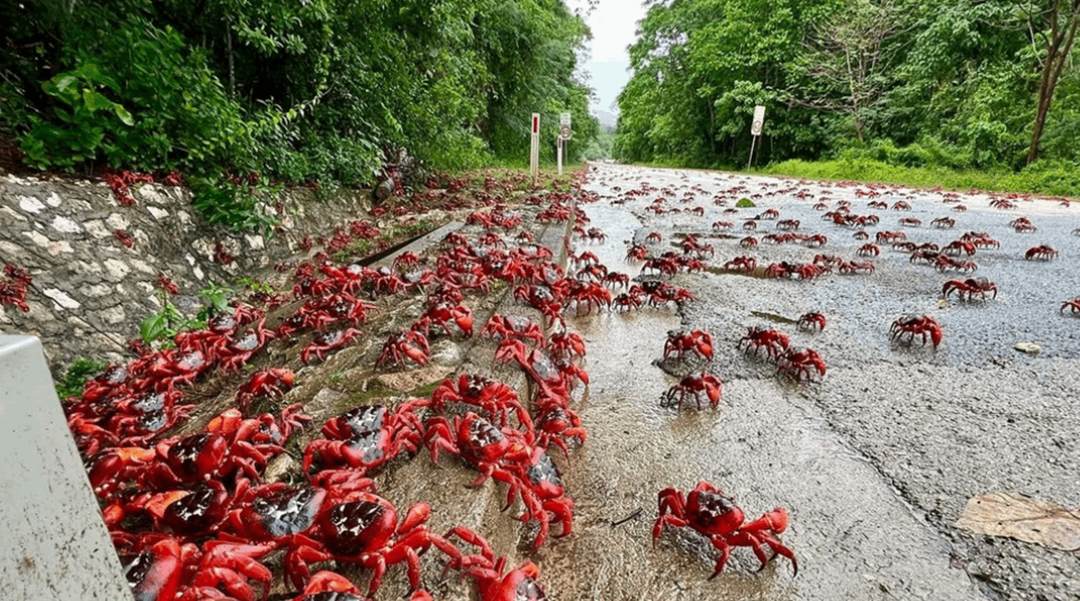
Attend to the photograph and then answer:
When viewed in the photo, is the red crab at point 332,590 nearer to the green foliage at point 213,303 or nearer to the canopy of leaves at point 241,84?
the green foliage at point 213,303

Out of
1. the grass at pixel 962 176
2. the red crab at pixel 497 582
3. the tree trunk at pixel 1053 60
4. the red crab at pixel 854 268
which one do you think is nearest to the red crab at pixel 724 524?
the red crab at pixel 497 582

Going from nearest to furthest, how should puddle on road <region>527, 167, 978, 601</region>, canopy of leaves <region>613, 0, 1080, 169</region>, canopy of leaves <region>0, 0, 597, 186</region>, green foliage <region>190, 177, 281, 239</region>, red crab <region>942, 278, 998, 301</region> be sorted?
puddle on road <region>527, 167, 978, 601</region> → red crab <region>942, 278, 998, 301</region> → canopy of leaves <region>0, 0, 597, 186</region> → green foliage <region>190, 177, 281, 239</region> → canopy of leaves <region>613, 0, 1080, 169</region>

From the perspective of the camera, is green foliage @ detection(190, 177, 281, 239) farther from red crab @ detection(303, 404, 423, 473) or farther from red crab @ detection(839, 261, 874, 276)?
red crab @ detection(839, 261, 874, 276)

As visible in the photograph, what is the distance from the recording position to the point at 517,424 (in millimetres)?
1985

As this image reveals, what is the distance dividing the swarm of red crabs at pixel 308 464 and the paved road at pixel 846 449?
24 centimetres

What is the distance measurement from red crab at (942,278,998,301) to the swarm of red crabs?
3.08 meters

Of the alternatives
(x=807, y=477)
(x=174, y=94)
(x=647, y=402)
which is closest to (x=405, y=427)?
(x=647, y=402)

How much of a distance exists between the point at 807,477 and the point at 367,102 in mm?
7621

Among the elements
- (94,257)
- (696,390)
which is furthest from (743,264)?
(94,257)

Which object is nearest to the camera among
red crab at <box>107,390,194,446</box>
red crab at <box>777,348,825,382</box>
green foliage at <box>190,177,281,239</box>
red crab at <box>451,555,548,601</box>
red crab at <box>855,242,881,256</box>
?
red crab at <box>451,555,548,601</box>

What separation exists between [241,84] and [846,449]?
7.69 metres

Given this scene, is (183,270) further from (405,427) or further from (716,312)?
(716,312)

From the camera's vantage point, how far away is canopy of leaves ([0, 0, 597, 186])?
3.95 metres

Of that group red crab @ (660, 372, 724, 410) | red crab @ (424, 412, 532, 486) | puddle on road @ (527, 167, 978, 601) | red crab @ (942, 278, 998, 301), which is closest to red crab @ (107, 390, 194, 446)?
red crab @ (424, 412, 532, 486)
